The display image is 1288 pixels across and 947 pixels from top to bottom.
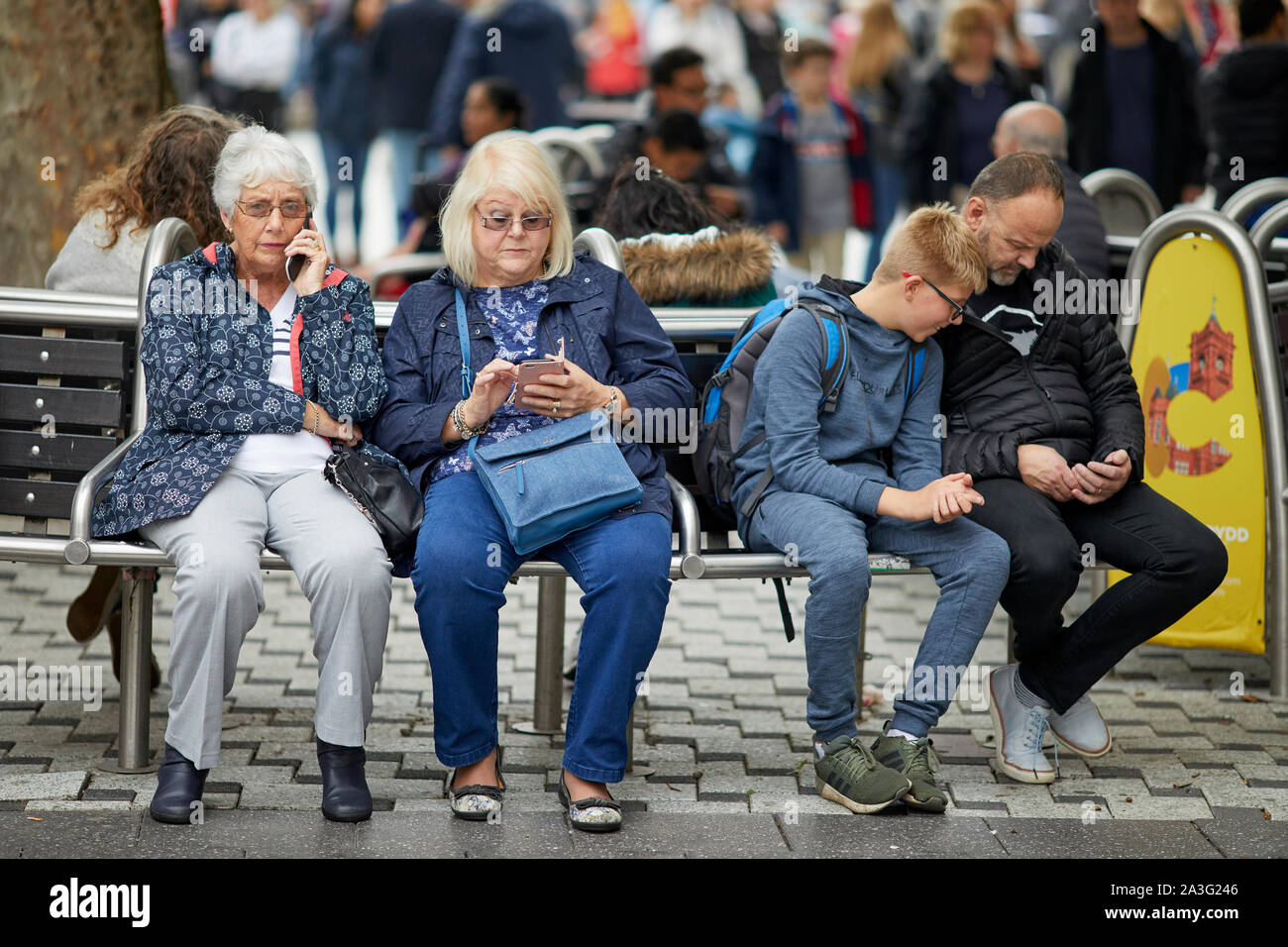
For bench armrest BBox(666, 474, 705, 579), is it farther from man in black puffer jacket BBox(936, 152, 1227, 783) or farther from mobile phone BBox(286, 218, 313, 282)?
mobile phone BBox(286, 218, 313, 282)

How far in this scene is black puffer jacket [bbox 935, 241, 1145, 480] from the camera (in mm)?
4590

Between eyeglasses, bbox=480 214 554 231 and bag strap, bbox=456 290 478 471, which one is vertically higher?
eyeglasses, bbox=480 214 554 231

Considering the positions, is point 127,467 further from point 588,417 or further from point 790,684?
point 790,684

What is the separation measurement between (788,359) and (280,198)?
1.31 meters

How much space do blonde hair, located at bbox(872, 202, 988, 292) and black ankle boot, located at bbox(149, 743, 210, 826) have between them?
2072 millimetres

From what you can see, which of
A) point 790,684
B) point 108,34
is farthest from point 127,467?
point 108,34

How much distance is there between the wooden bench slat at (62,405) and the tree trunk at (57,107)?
194 cm

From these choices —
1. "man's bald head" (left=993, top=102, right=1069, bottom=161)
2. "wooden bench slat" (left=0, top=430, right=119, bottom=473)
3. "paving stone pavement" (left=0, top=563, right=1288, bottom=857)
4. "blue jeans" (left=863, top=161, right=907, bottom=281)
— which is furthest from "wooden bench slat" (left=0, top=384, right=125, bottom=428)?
"blue jeans" (left=863, top=161, right=907, bottom=281)

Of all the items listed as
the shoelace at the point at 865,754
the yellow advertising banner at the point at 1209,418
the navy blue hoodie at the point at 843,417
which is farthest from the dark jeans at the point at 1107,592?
the yellow advertising banner at the point at 1209,418

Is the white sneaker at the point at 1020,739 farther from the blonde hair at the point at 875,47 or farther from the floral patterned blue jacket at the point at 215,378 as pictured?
the blonde hair at the point at 875,47

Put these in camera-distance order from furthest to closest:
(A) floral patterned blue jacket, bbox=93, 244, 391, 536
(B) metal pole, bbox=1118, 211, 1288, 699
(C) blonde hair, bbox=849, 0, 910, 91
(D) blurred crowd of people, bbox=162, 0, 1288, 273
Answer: (C) blonde hair, bbox=849, 0, 910, 91
(D) blurred crowd of people, bbox=162, 0, 1288, 273
(B) metal pole, bbox=1118, 211, 1288, 699
(A) floral patterned blue jacket, bbox=93, 244, 391, 536

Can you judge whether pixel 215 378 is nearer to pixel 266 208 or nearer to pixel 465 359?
pixel 266 208

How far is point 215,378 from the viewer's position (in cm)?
418

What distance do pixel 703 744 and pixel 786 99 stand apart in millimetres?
6592
